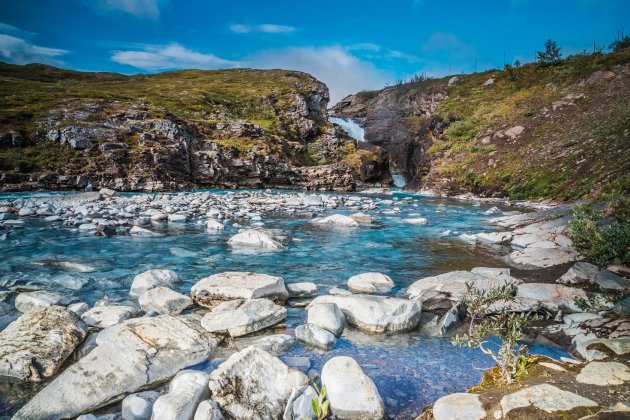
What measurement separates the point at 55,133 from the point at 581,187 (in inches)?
1619

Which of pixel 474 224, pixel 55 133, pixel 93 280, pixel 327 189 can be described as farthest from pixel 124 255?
pixel 327 189

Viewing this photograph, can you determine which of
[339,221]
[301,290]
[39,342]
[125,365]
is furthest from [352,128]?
[125,365]

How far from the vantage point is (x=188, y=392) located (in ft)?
10.5

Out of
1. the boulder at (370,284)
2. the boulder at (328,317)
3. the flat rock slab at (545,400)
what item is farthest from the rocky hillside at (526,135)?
the flat rock slab at (545,400)

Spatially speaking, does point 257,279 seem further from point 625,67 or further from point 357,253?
point 625,67

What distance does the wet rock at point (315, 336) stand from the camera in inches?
183

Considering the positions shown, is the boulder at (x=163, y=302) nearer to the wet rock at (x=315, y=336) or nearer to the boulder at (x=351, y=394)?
the wet rock at (x=315, y=336)

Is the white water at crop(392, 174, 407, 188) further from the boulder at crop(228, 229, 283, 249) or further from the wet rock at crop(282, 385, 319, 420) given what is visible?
the wet rock at crop(282, 385, 319, 420)

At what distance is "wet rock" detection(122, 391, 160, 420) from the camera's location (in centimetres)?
310

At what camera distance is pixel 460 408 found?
9.02ft

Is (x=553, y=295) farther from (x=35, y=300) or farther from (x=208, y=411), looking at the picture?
(x=35, y=300)

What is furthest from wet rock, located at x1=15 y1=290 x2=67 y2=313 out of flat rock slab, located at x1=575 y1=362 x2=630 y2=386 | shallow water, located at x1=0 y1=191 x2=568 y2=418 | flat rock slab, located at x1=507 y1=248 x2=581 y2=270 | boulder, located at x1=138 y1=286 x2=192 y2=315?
flat rock slab, located at x1=507 y1=248 x2=581 y2=270

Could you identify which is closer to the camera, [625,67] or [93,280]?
[93,280]

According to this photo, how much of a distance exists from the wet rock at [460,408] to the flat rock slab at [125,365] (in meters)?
2.80
